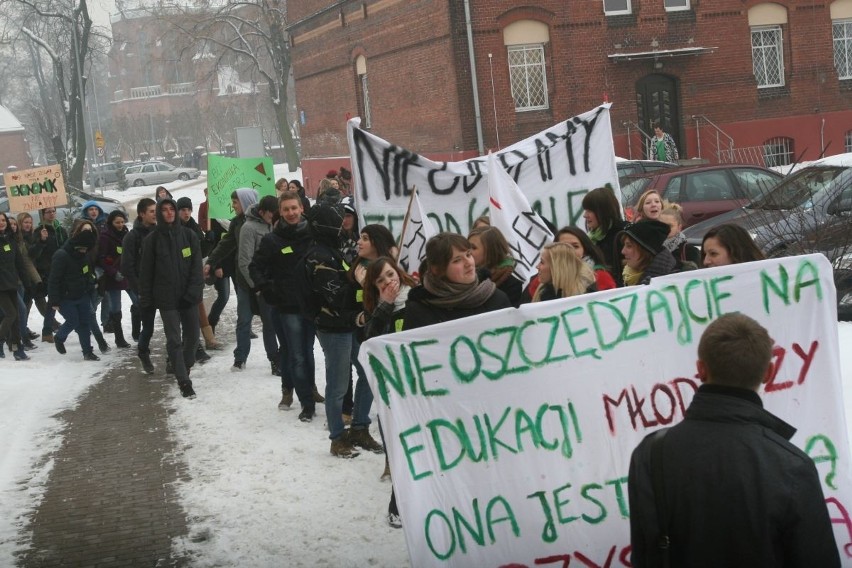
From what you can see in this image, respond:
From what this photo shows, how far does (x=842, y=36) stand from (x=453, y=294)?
2951 cm

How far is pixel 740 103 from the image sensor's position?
30.3 meters

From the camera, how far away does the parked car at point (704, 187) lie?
645 inches

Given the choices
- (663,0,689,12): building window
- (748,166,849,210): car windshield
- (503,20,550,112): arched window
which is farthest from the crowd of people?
(663,0,689,12): building window

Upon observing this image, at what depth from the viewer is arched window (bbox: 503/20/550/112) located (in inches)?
1104

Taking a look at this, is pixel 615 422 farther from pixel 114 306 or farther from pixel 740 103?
pixel 740 103

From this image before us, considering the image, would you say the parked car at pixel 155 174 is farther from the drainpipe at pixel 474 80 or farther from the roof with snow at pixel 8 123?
the drainpipe at pixel 474 80

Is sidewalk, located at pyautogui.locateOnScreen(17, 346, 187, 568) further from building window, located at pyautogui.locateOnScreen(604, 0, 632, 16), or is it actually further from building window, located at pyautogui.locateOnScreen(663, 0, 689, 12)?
building window, located at pyautogui.locateOnScreen(663, 0, 689, 12)

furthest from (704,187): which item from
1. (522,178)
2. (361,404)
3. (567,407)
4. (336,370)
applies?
(567,407)

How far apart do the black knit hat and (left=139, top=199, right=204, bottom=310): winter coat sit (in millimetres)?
5311

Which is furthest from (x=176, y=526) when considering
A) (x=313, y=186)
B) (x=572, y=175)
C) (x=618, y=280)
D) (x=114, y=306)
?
(x=313, y=186)

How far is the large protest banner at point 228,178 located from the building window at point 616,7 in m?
17.7

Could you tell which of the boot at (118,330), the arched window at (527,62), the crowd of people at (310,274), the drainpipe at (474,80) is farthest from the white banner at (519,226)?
the arched window at (527,62)

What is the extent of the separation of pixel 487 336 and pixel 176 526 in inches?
108

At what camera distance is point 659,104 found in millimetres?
29797
